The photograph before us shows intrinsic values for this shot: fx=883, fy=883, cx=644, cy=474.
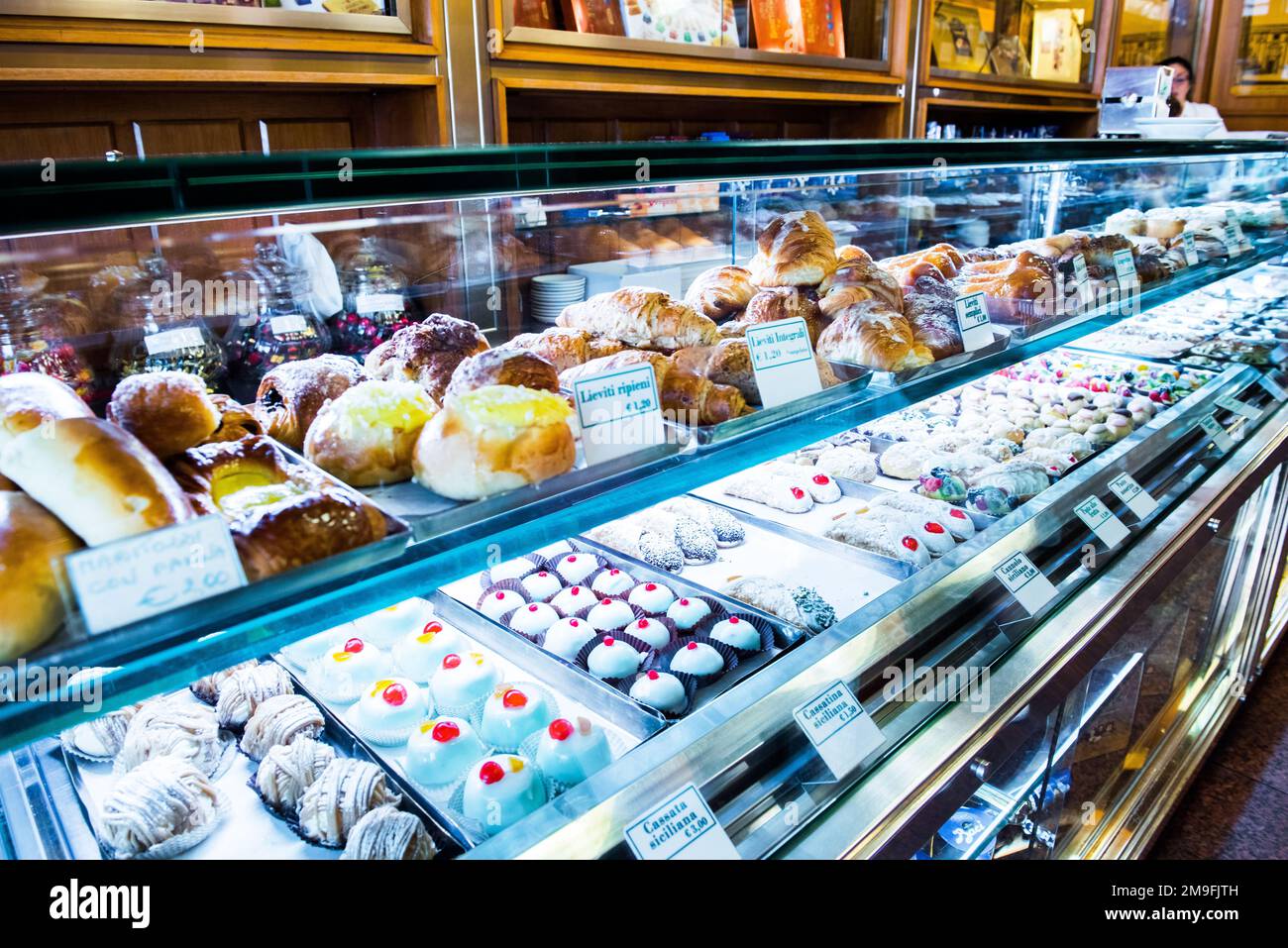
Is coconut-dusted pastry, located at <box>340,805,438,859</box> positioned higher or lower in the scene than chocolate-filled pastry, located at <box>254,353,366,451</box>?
lower

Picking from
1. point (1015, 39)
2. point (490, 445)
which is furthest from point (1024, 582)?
point (1015, 39)

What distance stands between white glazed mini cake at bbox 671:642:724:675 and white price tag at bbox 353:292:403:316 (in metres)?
0.84

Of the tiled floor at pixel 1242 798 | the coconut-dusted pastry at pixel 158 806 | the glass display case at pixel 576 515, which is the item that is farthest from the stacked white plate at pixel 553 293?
the tiled floor at pixel 1242 798

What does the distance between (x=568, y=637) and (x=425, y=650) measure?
0.25m

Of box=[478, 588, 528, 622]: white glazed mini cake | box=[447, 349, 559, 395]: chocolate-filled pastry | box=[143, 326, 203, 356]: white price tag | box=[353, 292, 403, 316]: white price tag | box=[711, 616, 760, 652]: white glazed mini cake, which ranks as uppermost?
box=[353, 292, 403, 316]: white price tag

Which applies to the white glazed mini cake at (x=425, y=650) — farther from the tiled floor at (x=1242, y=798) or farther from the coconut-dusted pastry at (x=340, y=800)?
the tiled floor at (x=1242, y=798)

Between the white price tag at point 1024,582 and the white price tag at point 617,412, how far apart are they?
33.5 inches

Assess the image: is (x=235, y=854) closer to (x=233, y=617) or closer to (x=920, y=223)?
(x=233, y=617)

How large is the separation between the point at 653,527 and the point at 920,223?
139 cm

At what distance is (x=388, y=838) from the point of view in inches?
46.3

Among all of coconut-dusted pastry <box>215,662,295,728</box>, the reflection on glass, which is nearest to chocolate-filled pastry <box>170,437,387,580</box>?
coconut-dusted pastry <box>215,662,295,728</box>

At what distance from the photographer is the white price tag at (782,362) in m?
1.34

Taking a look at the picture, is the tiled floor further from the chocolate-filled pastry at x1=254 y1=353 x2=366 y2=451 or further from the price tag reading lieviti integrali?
the price tag reading lieviti integrali

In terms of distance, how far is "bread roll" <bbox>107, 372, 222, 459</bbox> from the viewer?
0.88 m
